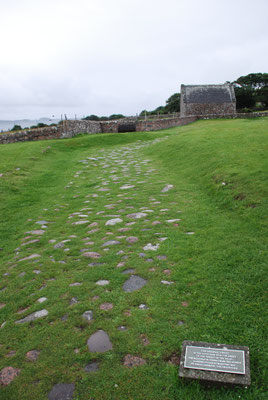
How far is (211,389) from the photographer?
8.16 feet

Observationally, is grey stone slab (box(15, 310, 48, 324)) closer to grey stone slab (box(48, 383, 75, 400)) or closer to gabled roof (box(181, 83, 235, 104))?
grey stone slab (box(48, 383, 75, 400))

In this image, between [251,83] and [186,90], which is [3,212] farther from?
[251,83]

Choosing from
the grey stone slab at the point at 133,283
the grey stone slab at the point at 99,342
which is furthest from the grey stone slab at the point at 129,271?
the grey stone slab at the point at 99,342

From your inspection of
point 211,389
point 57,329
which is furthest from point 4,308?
point 211,389

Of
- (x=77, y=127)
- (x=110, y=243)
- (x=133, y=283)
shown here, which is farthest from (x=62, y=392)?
(x=77, y=127)

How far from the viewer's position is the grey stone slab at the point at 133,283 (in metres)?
3.94

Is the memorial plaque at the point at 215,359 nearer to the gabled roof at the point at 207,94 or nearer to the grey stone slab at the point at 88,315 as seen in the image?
the grey stone slab at the point at 88,315

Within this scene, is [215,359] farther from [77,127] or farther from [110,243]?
[77,127]

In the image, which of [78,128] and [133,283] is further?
[78,128]

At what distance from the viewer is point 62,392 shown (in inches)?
101

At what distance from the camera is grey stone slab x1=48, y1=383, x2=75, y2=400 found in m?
2.53

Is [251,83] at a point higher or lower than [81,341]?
higher

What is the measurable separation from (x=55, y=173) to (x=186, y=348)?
36.5 ft

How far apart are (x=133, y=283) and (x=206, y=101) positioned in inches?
1918
